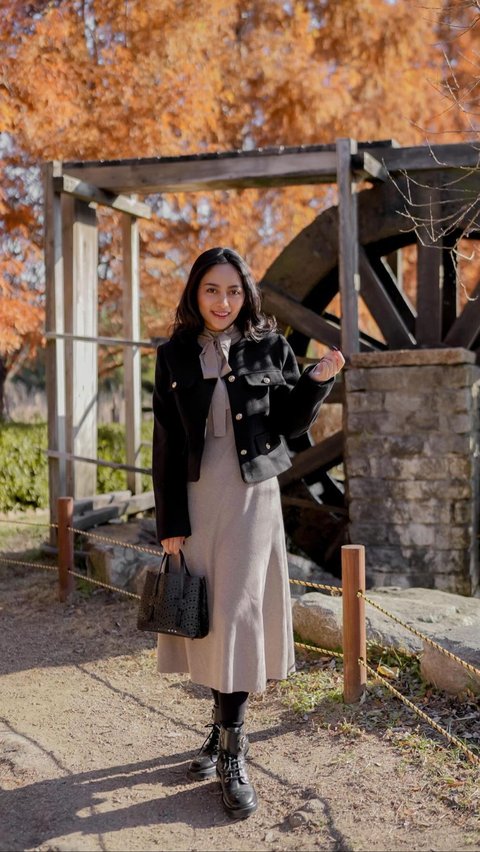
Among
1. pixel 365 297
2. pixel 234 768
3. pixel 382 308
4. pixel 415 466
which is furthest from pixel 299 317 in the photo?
pixel 234 768

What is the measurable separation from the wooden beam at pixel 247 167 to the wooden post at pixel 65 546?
2.51 metres

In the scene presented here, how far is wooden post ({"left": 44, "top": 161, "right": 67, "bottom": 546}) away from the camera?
6648mm

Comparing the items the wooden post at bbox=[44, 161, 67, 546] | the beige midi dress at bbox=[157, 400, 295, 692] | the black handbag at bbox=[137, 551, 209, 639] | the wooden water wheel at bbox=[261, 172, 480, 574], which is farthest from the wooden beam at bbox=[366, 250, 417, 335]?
the black handbag at bbox=[137, 551, 209, 639]

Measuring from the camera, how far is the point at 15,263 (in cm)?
791

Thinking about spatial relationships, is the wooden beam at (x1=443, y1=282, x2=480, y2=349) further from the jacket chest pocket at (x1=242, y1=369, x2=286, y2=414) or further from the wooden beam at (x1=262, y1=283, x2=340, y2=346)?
the jacket chest pocket at (x1=242, y1=369, x2=286, y2=414)

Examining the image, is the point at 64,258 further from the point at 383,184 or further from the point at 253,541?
the point at 253,541

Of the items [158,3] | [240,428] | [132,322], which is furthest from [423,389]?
[158,3]

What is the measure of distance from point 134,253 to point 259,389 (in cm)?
500

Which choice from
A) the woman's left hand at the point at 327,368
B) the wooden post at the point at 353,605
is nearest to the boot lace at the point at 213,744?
the wooden post at the point at 353,605

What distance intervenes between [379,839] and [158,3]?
719 cm

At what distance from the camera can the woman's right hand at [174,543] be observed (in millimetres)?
3035

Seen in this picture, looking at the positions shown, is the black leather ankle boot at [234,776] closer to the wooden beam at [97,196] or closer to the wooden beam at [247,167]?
the wooden beam at [247,167]

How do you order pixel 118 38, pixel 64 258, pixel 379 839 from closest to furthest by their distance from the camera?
pixel 379 839
pixel 64 258
pixel 118 38

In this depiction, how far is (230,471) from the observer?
3000mm
